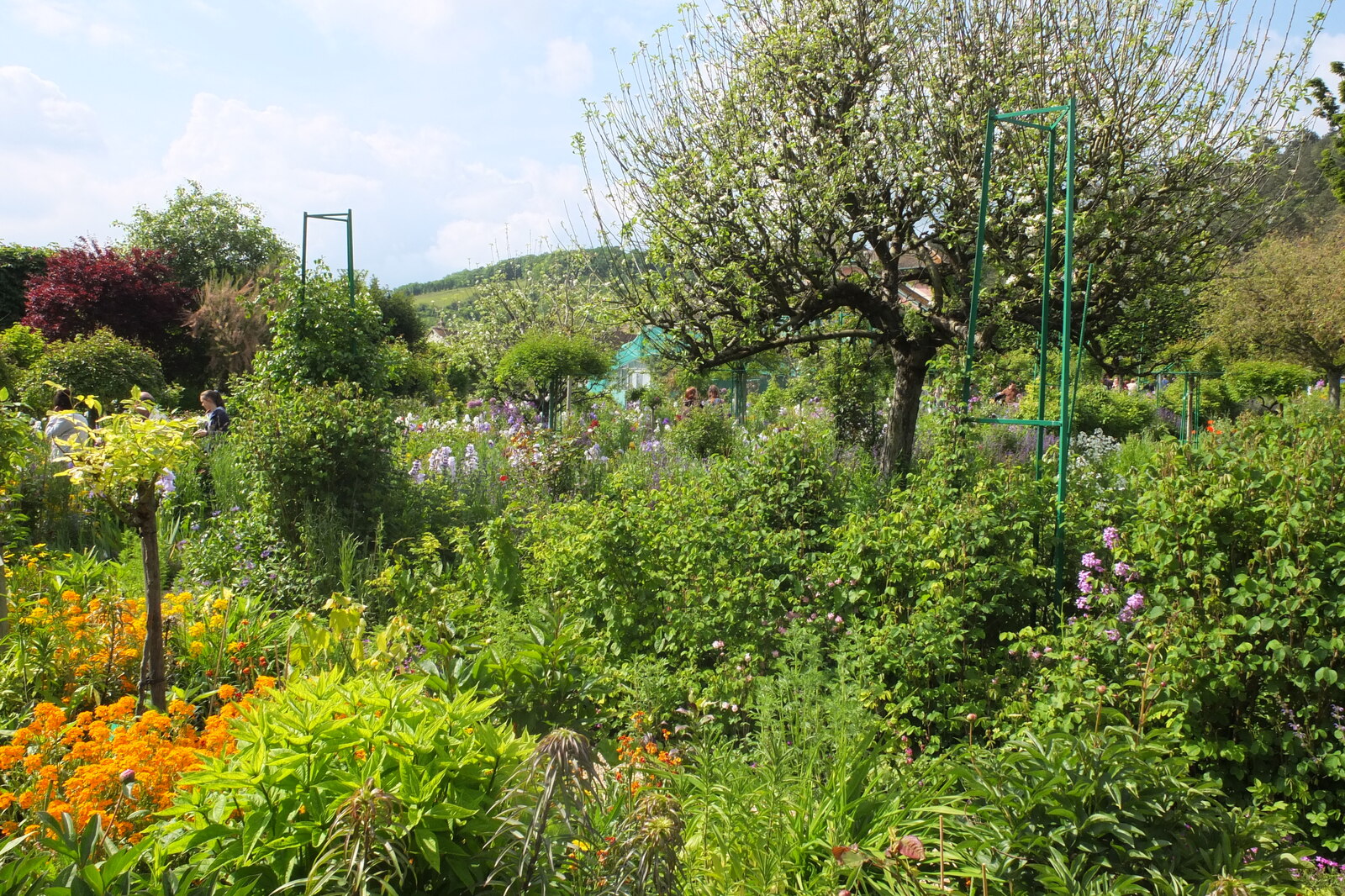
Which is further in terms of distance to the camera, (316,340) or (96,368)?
(96,368)

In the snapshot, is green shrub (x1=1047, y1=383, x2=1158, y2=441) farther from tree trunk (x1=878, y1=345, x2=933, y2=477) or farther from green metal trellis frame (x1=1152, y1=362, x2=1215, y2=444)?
tree trunk (x1=878, y1=345, x2=933, y2=477)

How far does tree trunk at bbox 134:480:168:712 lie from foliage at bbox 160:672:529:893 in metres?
1.22

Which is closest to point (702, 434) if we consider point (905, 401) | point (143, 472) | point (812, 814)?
point (905, 401)

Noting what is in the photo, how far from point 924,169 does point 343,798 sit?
5.55 meters

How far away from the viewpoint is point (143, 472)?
9.17ft

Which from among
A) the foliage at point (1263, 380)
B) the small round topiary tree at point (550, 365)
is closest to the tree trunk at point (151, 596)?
the small round topiary tree at point (550, 365)

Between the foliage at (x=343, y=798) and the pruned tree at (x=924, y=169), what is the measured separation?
14.4 ft

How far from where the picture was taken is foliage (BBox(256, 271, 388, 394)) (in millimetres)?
6211

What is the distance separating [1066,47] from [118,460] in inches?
251

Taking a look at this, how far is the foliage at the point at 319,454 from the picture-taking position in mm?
5348

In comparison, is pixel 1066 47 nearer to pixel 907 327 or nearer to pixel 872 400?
pixel 907 327

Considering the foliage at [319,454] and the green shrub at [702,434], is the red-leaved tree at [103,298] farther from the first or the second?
the foliage at [319,454]

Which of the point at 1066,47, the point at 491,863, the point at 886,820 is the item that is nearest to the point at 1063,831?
the point at 886,820

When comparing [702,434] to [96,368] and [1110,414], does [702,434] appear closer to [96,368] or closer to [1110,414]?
[1110,414]
